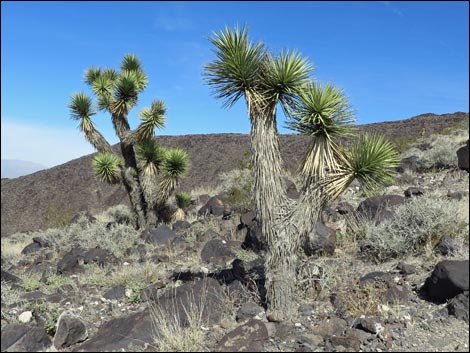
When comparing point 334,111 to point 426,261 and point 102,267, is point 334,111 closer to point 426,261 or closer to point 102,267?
point 426,261

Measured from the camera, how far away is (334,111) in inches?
219

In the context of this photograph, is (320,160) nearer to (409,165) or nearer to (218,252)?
(218,252)

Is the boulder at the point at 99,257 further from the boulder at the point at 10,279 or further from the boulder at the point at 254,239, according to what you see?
the boulder at the point at 254,239

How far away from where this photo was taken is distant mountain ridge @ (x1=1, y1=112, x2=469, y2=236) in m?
30.4

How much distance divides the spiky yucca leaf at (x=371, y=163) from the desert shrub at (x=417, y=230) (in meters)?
2.00

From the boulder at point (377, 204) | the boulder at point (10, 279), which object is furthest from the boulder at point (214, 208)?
the boulder at point (10, 279)

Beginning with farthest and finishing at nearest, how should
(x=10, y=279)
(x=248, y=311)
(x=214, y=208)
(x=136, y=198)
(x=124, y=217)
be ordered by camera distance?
(x=124, y=217) → (x=214, y=208) → (x=136, y=198) → (x=10, y=279) → (x=248, y=311)

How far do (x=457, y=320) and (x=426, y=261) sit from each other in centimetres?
184

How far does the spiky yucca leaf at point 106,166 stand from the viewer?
43.2ft

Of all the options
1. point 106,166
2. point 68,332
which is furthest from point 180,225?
point 68,332

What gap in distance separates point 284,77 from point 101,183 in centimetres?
3128

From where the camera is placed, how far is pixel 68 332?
5.12 meters

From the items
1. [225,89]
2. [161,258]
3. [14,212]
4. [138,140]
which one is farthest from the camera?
[14,212]

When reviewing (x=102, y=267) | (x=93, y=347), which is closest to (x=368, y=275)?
(x=93, y=347)
